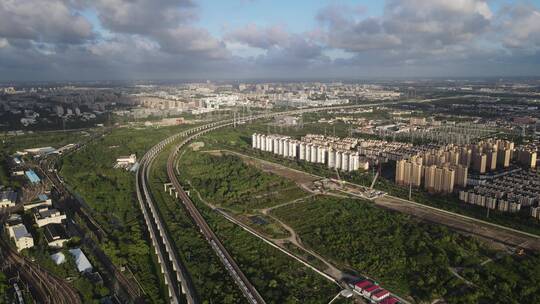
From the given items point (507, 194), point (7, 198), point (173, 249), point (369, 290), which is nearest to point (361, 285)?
point (369, 290)

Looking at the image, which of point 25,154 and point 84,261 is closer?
point 84,261

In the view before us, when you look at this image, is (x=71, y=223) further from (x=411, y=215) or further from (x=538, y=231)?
(x=538, y=231)

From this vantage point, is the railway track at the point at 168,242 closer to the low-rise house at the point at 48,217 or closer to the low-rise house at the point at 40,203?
the low-rise house at the point at 48,217

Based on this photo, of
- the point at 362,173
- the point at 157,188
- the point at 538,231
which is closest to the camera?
the point at 538,231

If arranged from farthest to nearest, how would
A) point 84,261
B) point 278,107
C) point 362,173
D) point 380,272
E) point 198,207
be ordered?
point 278,107
point 362,173
point 198,207
point 84,261
point 380,272

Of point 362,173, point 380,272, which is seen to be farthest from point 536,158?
point 380,272

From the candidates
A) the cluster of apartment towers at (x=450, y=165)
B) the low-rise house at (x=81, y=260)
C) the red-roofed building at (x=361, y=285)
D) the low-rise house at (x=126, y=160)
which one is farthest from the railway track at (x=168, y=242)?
the cluster of apartment towers at (x=450, y=165)

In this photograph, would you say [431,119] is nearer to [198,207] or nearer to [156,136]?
[156,136]
